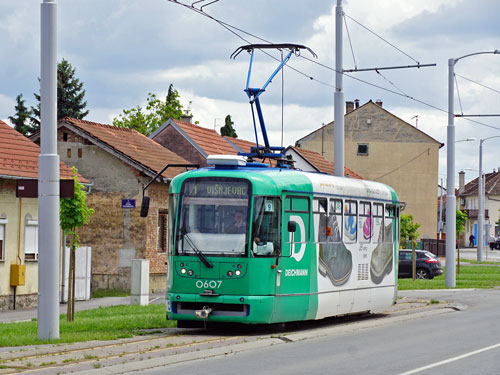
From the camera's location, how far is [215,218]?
703 inches

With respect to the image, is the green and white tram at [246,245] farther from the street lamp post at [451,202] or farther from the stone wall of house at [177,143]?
the stone wall of house at [177,143]

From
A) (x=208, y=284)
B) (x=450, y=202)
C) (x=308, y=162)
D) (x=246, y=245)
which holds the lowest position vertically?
(x=208, y=284)

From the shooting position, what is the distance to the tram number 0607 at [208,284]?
17.7 meters

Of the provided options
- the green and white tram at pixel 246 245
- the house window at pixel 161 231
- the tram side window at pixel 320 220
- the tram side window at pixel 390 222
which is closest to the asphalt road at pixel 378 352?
the green and white tram at pixel 246 245

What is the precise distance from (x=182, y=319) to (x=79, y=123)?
69.9 feet

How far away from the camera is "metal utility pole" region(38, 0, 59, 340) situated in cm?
1555

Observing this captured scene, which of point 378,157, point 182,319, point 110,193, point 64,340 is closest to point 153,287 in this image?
point 110,193

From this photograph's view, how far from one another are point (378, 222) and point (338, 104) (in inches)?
201

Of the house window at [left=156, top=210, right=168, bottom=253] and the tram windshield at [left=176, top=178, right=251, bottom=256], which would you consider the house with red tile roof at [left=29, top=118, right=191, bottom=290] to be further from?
the tram windshield at [left=176, top=178, right=251, bottom=256]

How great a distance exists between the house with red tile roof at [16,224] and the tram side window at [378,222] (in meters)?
10.1

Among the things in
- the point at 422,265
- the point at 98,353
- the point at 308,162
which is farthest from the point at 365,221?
the point at 308,162

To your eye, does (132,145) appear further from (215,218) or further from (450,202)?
(215,218)

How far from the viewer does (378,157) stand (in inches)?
3290

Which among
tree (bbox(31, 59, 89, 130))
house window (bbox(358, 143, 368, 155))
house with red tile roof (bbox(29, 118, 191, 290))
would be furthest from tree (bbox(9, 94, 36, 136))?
house with red tile roof (bbox(29, 118, 191, 290))
